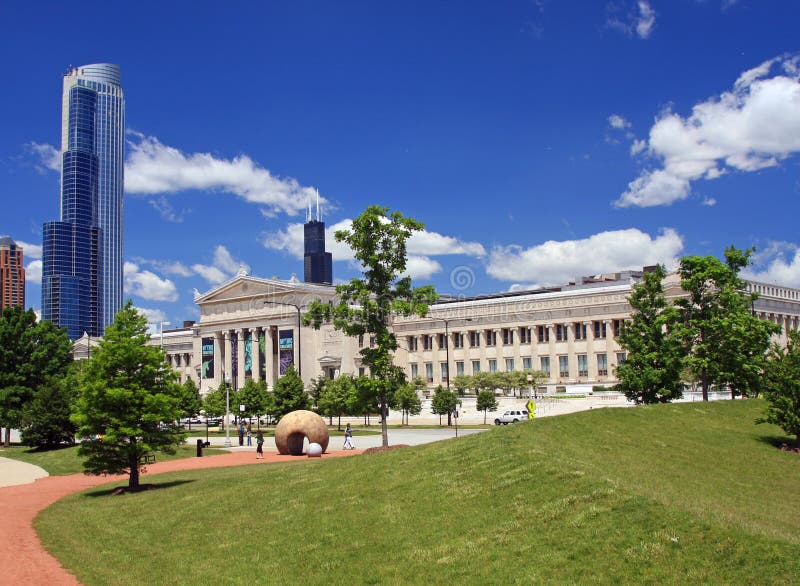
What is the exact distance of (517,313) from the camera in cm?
11269

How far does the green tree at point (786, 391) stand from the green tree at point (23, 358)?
56.1 meters

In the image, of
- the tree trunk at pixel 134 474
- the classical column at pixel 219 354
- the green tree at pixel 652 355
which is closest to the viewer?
the tree trunk at pixel 134 474

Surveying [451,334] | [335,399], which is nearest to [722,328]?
[335,399]

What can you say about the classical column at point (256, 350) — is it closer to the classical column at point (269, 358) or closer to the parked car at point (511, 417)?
the classical column at point (269, 358)

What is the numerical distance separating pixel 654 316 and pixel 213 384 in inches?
3899

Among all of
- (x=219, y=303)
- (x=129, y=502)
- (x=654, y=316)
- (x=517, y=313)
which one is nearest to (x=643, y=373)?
(x=654, y=316)

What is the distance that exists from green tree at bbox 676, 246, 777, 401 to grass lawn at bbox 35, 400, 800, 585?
49.9 feet

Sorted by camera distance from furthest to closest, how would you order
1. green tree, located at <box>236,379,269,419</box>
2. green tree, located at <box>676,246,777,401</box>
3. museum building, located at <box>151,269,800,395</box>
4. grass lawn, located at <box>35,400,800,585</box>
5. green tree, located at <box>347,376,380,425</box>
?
museum building, located at <box>151,269,800,395</box> < green tree, located at <box>236,379,269,419</box> < green tree, located at <box>676,246,777,401</box> < green tree, located at <box>347,376,380,425</box> < grass lawn, located at <box>35,400,800,585</box>

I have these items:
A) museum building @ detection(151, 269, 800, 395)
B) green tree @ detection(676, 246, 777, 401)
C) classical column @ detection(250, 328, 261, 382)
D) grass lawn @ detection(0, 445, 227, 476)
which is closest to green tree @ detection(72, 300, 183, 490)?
grass lawn @ detection(0, 445, 227, 476)

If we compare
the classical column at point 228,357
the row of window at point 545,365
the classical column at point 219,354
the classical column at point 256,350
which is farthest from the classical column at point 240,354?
the row of window at point 545,365

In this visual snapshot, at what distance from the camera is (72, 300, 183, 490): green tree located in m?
32.3

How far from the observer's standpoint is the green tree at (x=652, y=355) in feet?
155

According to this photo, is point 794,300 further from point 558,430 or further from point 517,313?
point 558,430

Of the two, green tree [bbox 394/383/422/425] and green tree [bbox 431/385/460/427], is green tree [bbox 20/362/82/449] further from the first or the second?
green tree [bbox 431/385/460/427]
